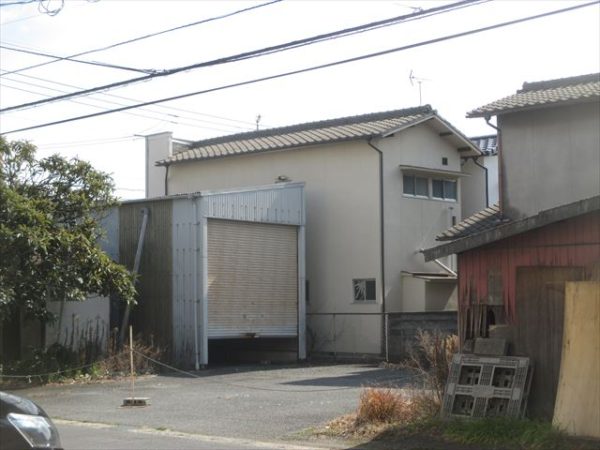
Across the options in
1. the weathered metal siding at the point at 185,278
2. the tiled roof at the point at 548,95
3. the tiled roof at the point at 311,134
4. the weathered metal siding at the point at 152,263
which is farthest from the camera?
the tiled roof at the point at 311,134

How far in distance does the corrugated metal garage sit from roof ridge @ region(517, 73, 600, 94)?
791 cm

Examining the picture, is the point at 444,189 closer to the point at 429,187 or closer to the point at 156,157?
the point at 429,187

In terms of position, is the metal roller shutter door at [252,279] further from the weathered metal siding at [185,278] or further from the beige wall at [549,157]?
the beige wall at [549,157]

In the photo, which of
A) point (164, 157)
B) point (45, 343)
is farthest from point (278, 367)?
point (164, 157)

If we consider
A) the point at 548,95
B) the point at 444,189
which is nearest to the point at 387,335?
the point at 444,189

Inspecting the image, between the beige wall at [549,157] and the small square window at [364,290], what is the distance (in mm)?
6356

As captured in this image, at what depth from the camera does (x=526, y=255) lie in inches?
478

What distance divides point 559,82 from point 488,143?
14.6 m

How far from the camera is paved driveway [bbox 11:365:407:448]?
1408cm

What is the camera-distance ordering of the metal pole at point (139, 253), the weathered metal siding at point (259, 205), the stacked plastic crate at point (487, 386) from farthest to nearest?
the weathered metal siding at point (259, 205) < the metal pole at point (139, 253) < the stacked plastic crate at point (487, 386)

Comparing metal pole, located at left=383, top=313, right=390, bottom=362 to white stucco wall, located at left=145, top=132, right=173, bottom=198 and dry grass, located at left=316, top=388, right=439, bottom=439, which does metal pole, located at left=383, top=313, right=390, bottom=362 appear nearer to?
white stucco wall, located at left=145, top=132, right=173, bottom=198

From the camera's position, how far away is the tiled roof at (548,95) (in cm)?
2225

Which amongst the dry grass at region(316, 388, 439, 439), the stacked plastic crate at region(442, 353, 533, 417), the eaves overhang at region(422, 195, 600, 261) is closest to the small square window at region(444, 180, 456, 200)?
the eaves overhang at region(422, 195, 600, 261)

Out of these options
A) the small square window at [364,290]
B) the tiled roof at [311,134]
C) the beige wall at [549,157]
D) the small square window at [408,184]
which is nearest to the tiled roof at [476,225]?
the beige wall at [549,157]
